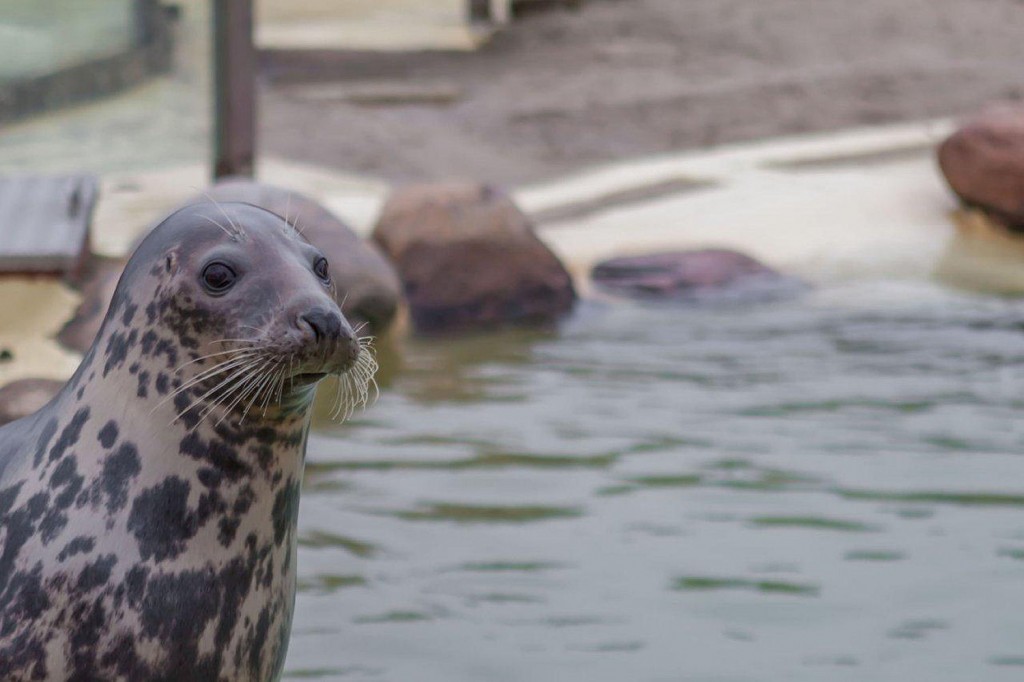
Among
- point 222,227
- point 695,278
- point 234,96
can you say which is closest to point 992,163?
point 695,278

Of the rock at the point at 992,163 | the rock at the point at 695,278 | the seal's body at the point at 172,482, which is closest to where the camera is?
the seal's body at the point at 172,482

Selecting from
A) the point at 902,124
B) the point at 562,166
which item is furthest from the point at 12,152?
the point at 902,124

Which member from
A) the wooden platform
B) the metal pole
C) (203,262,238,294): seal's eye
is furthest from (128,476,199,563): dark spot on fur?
the metal pole

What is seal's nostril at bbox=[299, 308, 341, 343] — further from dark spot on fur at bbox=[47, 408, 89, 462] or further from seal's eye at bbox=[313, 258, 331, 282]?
dark spot on fur at bbox=[47, 408, 89, 462]

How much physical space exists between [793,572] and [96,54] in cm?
559

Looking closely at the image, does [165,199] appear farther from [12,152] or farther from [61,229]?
[61,229]

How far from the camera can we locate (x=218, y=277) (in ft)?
8.91

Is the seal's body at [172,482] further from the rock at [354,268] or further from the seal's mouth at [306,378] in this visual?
the rock at [354,268]

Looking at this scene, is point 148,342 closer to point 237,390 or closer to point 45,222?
point 237,390

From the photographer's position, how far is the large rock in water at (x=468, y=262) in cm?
Result: 919

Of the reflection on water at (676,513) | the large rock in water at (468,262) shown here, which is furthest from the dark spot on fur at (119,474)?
the large rock in water at (468,262)

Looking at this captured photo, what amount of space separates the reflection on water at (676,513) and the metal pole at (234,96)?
1.81 metres

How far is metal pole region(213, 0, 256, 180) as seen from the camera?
9.34 m

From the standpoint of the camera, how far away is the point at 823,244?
35.4 ft
